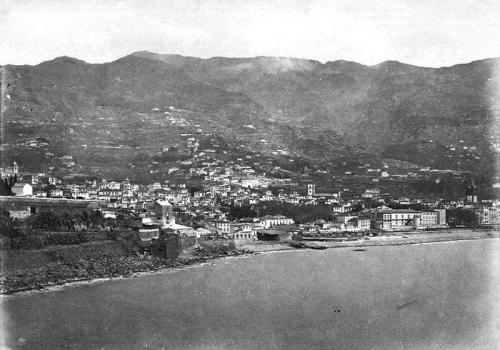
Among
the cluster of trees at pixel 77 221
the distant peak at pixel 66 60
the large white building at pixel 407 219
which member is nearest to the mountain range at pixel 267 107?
the distant peak at pixel 66 60

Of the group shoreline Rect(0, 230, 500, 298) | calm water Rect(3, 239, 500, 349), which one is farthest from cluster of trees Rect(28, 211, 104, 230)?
calm water Rect(3, 239, 500, 349)

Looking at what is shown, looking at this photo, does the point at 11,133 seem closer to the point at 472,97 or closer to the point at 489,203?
the point at 489,203

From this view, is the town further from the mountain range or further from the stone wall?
the mountain range

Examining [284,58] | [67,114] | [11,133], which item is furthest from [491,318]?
[284,58]

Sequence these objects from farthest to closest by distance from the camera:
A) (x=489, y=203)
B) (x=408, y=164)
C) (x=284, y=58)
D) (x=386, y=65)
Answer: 1. (x=284, y=58)
2. (x=386, y=65)
3. (x=408, y=164)
4. (x=489, y=203)

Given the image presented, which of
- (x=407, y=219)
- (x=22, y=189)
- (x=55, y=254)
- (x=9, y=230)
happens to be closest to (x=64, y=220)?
(x=9, y=230)
